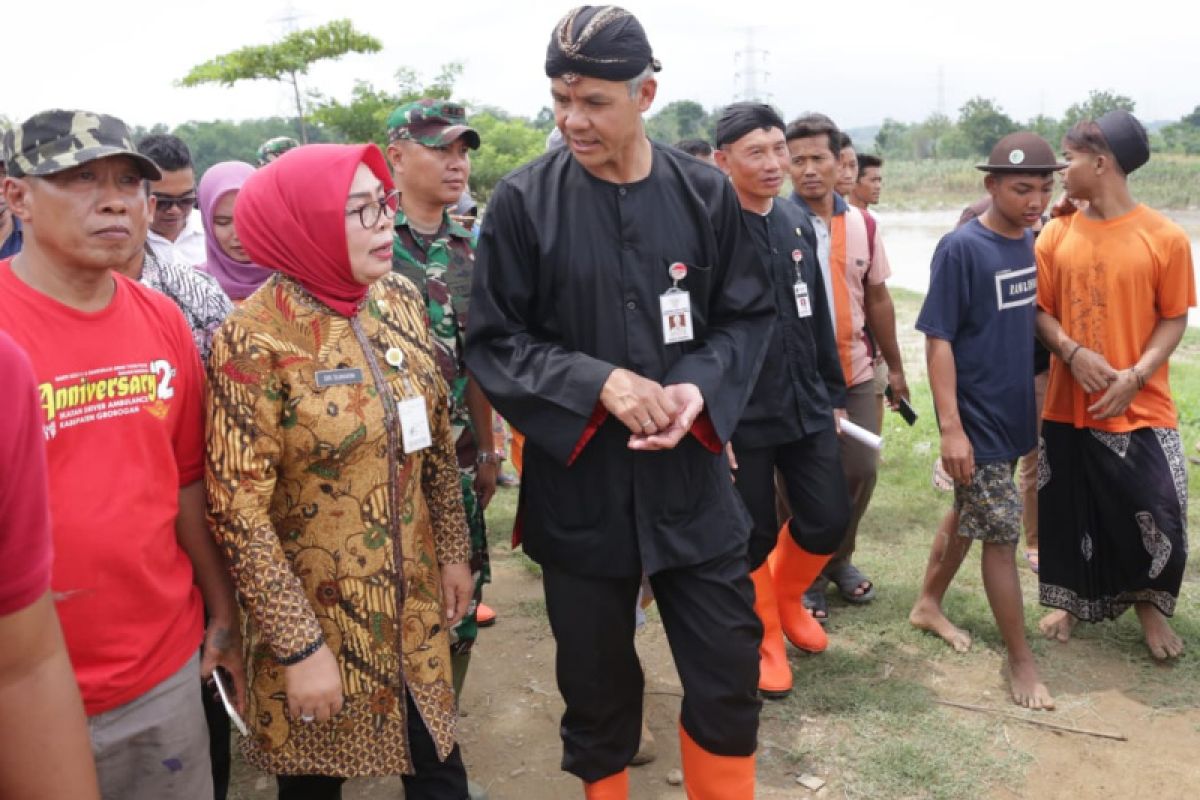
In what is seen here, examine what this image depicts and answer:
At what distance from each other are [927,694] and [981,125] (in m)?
67.6

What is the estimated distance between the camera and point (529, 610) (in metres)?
4.82

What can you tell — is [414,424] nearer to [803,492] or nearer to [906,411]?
[803,492]

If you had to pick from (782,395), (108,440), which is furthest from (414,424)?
(782,395)

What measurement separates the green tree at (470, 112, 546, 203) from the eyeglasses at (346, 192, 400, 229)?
3247 centimetres

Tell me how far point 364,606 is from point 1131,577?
10.2ft

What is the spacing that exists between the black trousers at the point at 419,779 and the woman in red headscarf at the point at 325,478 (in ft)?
0.06

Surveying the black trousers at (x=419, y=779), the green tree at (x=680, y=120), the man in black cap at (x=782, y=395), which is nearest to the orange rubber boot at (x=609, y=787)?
the black trousers at (x=419, y=779)

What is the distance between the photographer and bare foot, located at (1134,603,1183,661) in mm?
4094

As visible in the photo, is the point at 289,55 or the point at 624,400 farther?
the point at 289,55

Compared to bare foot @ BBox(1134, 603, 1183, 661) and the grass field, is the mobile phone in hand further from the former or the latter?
bare foot @ BBox(1134, 603, 1183, 661)

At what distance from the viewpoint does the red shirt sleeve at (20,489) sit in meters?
1.20

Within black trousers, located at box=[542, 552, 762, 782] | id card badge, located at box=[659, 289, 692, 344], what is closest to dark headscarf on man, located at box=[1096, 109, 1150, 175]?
id card badge, located at box=[659, 289, 692, 344]

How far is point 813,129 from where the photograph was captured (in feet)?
15.0

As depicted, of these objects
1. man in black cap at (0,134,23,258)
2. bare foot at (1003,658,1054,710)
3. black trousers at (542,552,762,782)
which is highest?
man in black cap at (0,134,23,258)
